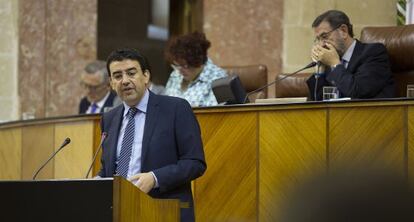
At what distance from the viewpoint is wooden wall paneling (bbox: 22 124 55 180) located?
7.90m

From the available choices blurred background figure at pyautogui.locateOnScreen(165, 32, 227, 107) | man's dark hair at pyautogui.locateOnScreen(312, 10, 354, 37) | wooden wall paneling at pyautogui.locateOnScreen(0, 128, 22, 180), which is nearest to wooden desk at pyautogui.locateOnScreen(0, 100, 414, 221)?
man's dark hair at pyautogui.locateOnScreen(312, 10, 354, 37)

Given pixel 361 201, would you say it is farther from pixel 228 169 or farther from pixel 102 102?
pixel 102 102

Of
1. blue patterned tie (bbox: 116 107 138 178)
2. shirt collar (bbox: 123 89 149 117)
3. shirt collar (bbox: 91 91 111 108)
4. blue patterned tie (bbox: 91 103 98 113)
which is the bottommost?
blue patterned tie (bbox: 116 107 138 178)

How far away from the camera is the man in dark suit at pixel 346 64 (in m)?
6.49

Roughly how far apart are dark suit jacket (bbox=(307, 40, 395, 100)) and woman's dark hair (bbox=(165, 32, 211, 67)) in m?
1.28

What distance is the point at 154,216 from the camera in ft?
15.6

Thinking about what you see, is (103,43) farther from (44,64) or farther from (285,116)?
(285,116)

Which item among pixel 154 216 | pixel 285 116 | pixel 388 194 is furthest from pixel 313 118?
pixel 388 194

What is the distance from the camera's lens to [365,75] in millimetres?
6500

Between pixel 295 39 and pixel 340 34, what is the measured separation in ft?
9.54

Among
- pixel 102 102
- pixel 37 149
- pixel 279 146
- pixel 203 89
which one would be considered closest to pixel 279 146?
pixel 279 146

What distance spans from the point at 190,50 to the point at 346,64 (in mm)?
1364

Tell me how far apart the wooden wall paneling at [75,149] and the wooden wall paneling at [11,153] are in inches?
17.8

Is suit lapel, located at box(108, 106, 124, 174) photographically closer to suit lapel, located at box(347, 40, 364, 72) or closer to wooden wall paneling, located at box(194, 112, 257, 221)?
wooden wall paneling, located at box(194, 112, 257, 221)
